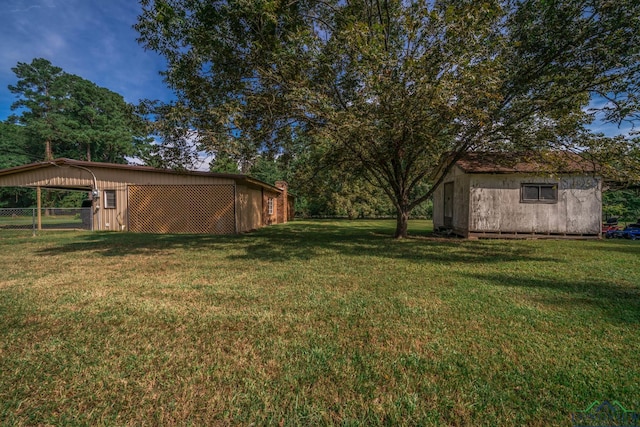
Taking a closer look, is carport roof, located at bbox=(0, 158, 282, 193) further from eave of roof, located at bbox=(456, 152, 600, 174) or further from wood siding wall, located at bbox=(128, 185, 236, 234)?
eave of roof, located at bbox=(456, 152, 600, 174)

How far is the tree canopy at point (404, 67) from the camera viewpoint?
5793 mm

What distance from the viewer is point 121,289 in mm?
4391

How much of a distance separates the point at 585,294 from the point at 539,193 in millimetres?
9238

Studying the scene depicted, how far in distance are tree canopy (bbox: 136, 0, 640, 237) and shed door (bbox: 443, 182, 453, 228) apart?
18.2 feet

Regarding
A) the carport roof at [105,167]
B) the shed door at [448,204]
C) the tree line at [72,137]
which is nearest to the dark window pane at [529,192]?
the shed door at [448,204]

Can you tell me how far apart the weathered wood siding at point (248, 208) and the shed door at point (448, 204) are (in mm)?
10329

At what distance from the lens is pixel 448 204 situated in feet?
47.1

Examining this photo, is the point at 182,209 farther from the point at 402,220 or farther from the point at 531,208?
the point at 531,208

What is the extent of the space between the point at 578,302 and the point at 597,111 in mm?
5984

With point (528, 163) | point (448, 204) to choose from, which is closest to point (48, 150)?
point (448, 204)

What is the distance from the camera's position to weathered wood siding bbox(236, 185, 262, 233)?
13.7 meters

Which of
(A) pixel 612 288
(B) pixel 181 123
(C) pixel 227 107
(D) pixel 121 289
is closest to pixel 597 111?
(A) pixel 612 288

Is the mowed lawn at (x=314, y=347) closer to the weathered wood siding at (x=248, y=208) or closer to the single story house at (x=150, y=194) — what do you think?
the single story house at (x=150, y=194)

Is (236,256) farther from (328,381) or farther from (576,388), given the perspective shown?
(576,388)
